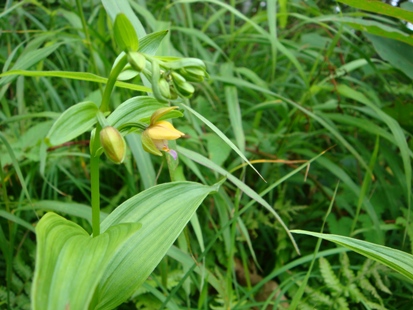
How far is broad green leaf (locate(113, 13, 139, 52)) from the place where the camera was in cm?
62

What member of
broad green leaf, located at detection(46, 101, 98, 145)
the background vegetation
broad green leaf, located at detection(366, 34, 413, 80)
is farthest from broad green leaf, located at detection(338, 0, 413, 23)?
broad green leaf, located at detection(46, 101, 98, 145)

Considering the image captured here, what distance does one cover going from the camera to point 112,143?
0.63 metres

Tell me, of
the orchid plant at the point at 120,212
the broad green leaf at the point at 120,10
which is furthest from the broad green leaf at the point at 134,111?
the broad green leaf at the point at 120,10

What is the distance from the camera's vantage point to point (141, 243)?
0.74 meters

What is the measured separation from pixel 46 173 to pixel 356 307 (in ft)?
3.04

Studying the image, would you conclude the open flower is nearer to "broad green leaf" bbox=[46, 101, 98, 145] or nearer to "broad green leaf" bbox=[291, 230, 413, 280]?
"broad green leaf" bbox=[46, 101, 98, 145]

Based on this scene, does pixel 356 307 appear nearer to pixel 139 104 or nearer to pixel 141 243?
pixel 141 243

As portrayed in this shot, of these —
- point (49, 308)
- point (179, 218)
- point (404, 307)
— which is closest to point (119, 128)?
point (179, 218)

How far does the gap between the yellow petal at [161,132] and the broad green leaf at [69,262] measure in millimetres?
146

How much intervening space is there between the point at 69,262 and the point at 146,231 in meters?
0.19

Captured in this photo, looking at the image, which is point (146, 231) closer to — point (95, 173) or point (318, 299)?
point (95, 173)

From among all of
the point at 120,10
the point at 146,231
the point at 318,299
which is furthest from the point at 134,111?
the point at 318,299

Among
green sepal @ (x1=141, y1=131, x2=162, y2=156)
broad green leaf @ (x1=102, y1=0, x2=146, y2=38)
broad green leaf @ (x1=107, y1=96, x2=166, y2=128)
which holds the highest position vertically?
broad green leaf @ (x1=102, y1=0, x2=146, y2=38)

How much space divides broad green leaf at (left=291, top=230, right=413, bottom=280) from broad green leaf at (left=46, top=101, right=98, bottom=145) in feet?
1.10
